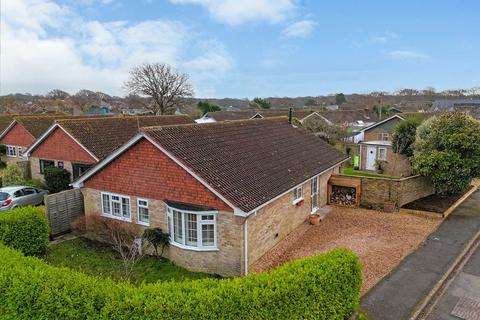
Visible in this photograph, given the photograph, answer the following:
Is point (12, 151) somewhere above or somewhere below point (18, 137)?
below

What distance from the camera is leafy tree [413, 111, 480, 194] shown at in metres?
20.8

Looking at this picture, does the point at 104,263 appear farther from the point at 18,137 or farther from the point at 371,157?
the point at 371,157

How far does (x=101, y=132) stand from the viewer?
26.8 m

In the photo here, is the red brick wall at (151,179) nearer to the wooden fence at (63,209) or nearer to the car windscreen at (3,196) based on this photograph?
the wooden fence at (63,209)

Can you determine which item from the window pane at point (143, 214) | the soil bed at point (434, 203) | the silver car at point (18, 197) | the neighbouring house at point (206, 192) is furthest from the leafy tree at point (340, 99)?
the window pane at point (143, 214)

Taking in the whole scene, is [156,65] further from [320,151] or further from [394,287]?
[394,287]

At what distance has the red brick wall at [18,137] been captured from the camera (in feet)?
112

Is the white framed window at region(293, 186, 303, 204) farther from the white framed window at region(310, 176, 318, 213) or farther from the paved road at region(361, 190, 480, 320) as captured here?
the paved road at region(361, 190, 480, 320)

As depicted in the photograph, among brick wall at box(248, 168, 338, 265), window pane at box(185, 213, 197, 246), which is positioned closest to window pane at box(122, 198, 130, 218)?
window pane at box(185, 213, 197, 246)

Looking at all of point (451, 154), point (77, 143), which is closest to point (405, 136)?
point (451, 154)

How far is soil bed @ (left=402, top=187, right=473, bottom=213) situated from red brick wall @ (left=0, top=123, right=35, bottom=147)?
106 feet

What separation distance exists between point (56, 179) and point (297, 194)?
17319 mm

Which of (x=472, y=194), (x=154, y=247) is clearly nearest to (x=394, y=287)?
(x=154, y=247)

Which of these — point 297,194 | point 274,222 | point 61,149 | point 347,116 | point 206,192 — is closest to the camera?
point 206,192
